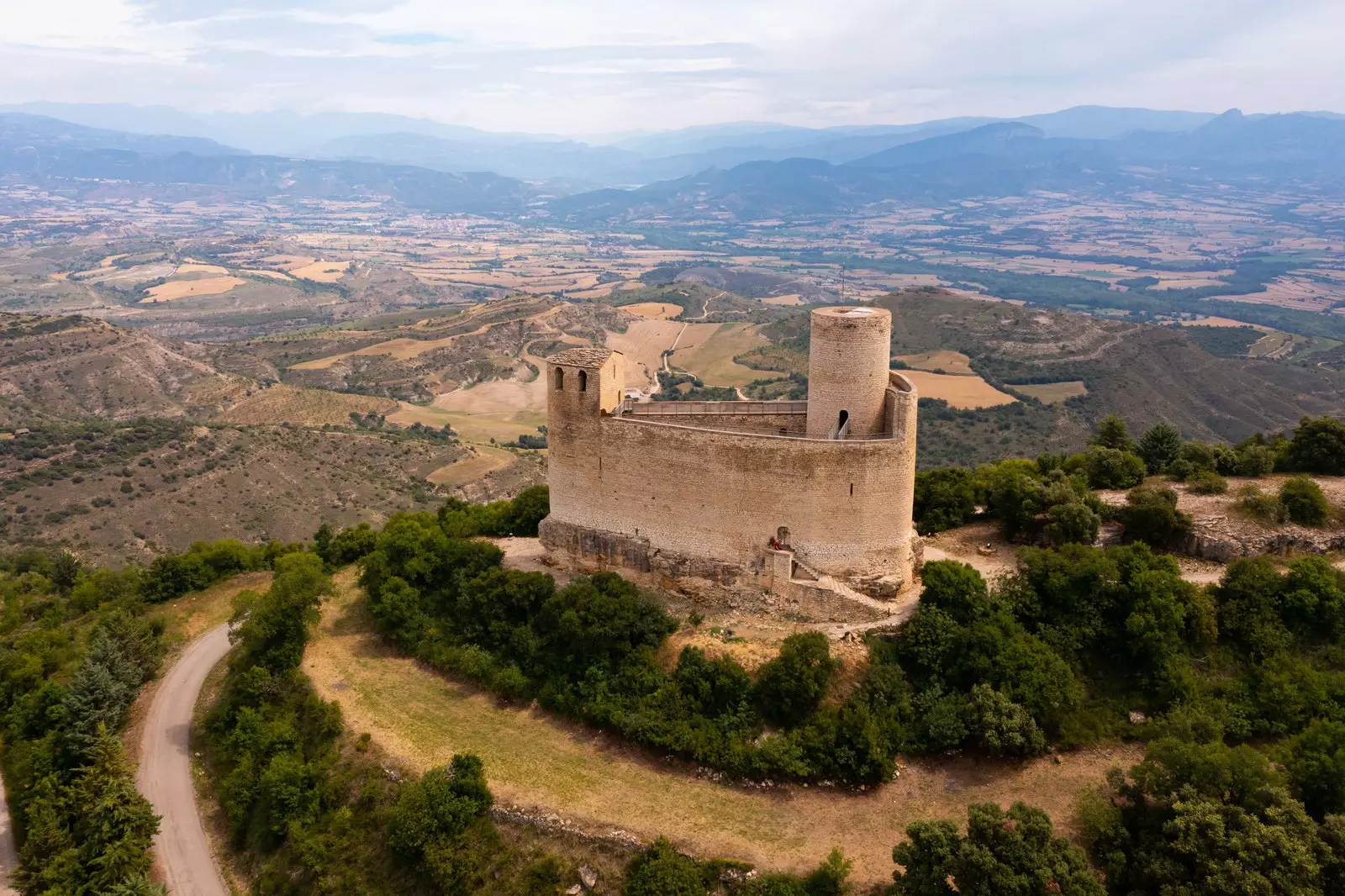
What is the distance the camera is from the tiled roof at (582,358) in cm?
3031

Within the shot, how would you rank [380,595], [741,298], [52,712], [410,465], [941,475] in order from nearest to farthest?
[52,712] → [380,595] → [941,475] → [410,465] → [741,298]

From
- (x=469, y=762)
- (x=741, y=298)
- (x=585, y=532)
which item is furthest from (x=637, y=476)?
(x=741, y=298)

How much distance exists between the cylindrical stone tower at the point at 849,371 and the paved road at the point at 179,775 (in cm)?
2414

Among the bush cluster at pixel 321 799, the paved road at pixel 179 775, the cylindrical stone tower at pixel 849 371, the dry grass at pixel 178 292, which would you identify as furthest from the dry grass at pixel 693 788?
the dry grass at pixel 178 292

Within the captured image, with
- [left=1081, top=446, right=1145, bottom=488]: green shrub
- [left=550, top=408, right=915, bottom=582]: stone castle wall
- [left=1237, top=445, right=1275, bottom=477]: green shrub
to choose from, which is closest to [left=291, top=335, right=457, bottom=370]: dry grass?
[left=550, top=408, right=915, bottom=582]: stone castle wall

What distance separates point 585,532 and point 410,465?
45376 mm

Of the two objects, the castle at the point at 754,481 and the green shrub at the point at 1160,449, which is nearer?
the castle at the point at 754,481

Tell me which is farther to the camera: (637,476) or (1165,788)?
(637,476)

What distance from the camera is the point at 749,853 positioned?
22047 millimetres

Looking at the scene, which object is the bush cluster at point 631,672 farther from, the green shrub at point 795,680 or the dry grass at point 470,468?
the dry grass at point 470,468

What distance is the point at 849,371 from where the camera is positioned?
29688 mm

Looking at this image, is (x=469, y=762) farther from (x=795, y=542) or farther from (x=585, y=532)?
(x=795, y=542)

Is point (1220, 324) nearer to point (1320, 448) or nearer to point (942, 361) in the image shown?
point (942, 361)

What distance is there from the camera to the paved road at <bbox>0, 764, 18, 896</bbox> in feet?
88.8
